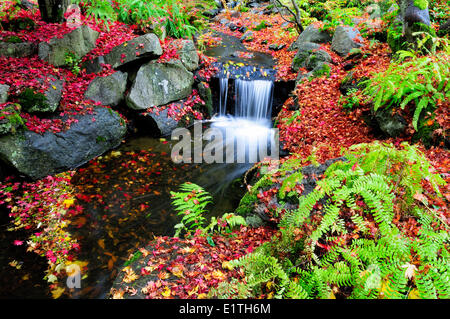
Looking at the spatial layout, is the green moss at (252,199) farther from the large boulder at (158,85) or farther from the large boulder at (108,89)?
the large boulder at (108,89)

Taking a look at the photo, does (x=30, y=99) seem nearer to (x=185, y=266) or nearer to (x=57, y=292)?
(x=57, y=292)

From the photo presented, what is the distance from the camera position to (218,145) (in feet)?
26.1

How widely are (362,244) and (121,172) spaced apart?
5736mm

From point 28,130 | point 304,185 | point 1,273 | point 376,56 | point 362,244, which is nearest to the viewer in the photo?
point 362,244

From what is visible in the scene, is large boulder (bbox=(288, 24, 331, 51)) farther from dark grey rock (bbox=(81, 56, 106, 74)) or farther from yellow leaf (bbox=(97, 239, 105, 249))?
yellow leaf (bbox=(97, 239, 105, 249))

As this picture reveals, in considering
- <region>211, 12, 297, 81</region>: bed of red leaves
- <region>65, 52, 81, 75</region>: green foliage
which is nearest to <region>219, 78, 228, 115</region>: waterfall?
<region>211, 12, 297, 81</region>: bed of red leaves

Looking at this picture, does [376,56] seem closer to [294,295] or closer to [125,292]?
[294,295]

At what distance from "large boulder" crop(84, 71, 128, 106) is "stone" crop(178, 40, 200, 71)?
2.24 m

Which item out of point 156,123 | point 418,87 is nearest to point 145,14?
point 156,123

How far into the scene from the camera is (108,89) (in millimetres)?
7652

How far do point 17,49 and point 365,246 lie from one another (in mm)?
9691

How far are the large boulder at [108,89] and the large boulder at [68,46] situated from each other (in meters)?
1.15

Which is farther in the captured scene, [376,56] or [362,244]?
[376,56]
